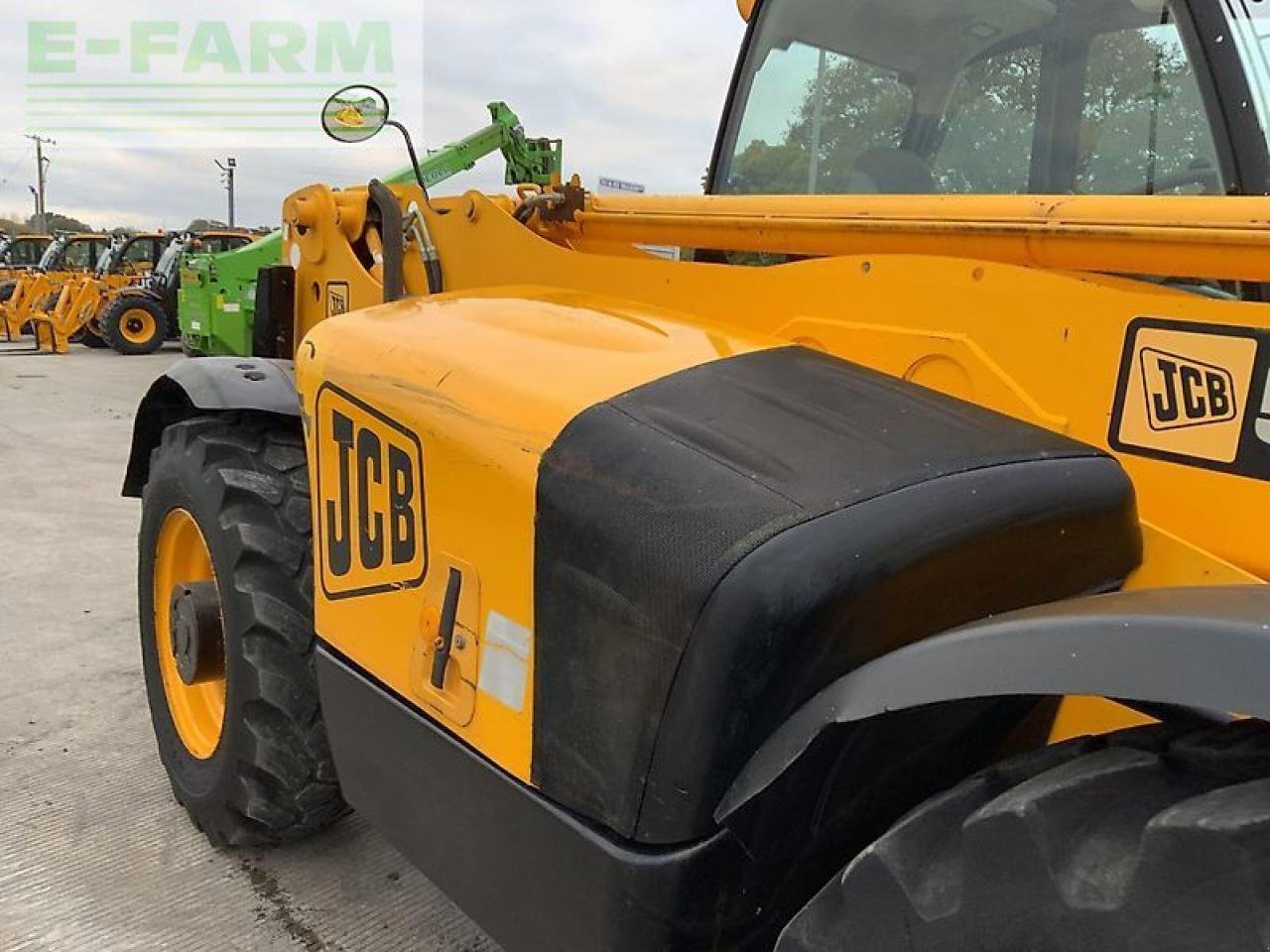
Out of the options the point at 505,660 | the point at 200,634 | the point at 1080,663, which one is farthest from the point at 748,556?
the point at 200,634

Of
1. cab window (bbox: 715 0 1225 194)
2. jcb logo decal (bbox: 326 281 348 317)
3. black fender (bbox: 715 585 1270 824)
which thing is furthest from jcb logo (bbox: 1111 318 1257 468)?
jcb logo decal (bbox: 326 281 348 317)

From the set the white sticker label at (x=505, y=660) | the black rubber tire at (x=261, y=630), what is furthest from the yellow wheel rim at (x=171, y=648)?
the white sticker label at (x=505, y=660)

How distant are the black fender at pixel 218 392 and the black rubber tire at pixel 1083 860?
6.04ft

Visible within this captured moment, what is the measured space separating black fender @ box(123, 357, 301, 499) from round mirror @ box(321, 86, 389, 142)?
A: 605 mm

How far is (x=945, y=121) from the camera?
2.11 m

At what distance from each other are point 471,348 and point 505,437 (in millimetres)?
303

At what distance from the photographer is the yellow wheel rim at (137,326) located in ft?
59.8

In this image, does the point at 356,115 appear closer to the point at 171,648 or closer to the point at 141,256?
the point at 171,648

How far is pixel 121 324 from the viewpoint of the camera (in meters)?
18.2

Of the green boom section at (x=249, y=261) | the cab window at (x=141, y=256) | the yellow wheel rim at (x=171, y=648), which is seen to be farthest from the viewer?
the cab window at (x=141, y=256)

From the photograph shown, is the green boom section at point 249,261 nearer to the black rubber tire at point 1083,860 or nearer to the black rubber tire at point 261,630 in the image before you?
the black rubber tire at point 261,630

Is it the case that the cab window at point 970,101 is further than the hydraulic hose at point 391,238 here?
No

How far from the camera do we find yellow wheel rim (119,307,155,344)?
59.8ft

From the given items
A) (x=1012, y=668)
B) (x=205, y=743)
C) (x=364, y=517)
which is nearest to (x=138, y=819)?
(x=205, y=743)
